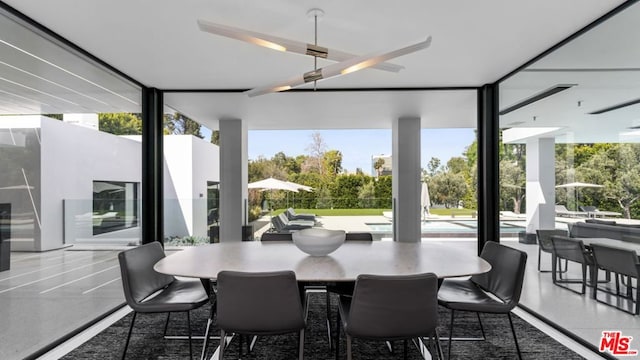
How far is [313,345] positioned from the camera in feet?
8.35

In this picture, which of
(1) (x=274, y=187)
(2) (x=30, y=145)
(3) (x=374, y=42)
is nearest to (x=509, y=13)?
(3) (x=374, y=42)

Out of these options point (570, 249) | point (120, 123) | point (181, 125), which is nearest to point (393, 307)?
point (570, 249)

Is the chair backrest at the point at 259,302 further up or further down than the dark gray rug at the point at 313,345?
further up

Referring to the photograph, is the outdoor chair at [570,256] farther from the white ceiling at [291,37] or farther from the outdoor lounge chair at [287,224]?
the outdoor lounge chair at [287,224]

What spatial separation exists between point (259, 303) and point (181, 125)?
4367 mm

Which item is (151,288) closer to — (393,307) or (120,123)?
(393,307)

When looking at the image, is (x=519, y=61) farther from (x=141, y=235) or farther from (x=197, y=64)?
(x=141, y=235)

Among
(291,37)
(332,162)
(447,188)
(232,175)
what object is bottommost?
(447,188)

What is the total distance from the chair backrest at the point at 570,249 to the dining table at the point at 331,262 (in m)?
1.02

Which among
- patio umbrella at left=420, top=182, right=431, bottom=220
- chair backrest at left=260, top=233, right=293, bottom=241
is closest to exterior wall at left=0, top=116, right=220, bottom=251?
chair backrest at left=260, top=233, right=293, bottom=241

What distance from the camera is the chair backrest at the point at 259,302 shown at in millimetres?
1736

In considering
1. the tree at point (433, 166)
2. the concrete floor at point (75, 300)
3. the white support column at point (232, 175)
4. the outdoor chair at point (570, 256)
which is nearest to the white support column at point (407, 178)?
the tree at point (433, 166)

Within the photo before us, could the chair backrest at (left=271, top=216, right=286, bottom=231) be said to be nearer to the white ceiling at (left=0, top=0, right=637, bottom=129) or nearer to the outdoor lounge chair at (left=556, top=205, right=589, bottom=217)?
the white ceiling at (left=0, top=0, right=637, bottom=129)

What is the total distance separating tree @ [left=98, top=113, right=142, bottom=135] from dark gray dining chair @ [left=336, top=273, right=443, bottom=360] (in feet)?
10.1
